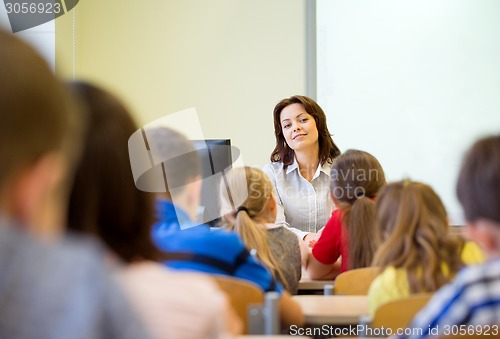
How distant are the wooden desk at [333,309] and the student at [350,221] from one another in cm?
56

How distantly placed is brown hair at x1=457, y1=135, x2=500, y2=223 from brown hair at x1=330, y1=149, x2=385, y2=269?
1.36 m

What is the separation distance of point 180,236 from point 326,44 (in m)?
3.31

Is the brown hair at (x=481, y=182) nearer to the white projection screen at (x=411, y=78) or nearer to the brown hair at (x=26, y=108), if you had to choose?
the brown hair at (x=26, y=108)

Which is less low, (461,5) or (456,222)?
(461,5)

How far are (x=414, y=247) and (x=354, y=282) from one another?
0.47 meters

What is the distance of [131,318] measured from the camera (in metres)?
0.48

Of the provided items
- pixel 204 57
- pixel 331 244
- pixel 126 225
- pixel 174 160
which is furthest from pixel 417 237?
pixel 204 57

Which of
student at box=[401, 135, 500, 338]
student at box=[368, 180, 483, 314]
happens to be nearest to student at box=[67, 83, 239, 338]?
student at box=[401, 135, 500, 338]

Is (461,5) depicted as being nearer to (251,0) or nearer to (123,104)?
(251,0)

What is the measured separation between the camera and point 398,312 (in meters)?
1.59

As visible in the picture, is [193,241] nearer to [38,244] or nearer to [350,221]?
[350,221]

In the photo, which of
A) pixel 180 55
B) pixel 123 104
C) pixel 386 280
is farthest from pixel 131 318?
pixel 180 55

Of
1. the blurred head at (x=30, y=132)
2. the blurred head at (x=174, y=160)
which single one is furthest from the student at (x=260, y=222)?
the blurred head at (x=30, y=132)

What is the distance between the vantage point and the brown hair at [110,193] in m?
1.04
